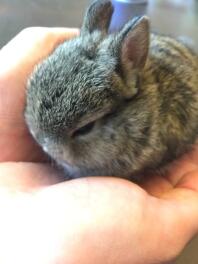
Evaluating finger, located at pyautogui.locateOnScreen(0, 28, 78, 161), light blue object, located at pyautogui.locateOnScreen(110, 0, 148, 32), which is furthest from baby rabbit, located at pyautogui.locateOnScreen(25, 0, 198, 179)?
light blue object, located at pyautogui.locateOnScreen(110, 0, 148, 32)

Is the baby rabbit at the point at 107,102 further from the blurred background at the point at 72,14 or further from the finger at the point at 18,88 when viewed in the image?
the blurred background at the point at 72,14

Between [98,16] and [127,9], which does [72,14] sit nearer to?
[127,9]

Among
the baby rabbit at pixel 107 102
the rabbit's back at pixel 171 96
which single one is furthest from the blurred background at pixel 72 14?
the baby rabbit at pixel 107 102

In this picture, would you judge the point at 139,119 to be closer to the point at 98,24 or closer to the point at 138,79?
the point at 138,79

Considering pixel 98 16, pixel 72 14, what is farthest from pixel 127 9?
pixel 98 16

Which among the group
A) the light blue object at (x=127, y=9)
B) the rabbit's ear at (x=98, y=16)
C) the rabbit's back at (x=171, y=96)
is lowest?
the light blue object at (x=127, y=9)

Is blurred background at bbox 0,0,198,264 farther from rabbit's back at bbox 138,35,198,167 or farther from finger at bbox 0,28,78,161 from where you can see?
rabbit's back at bbox 138,35,198,167

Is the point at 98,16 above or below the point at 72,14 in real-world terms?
above
